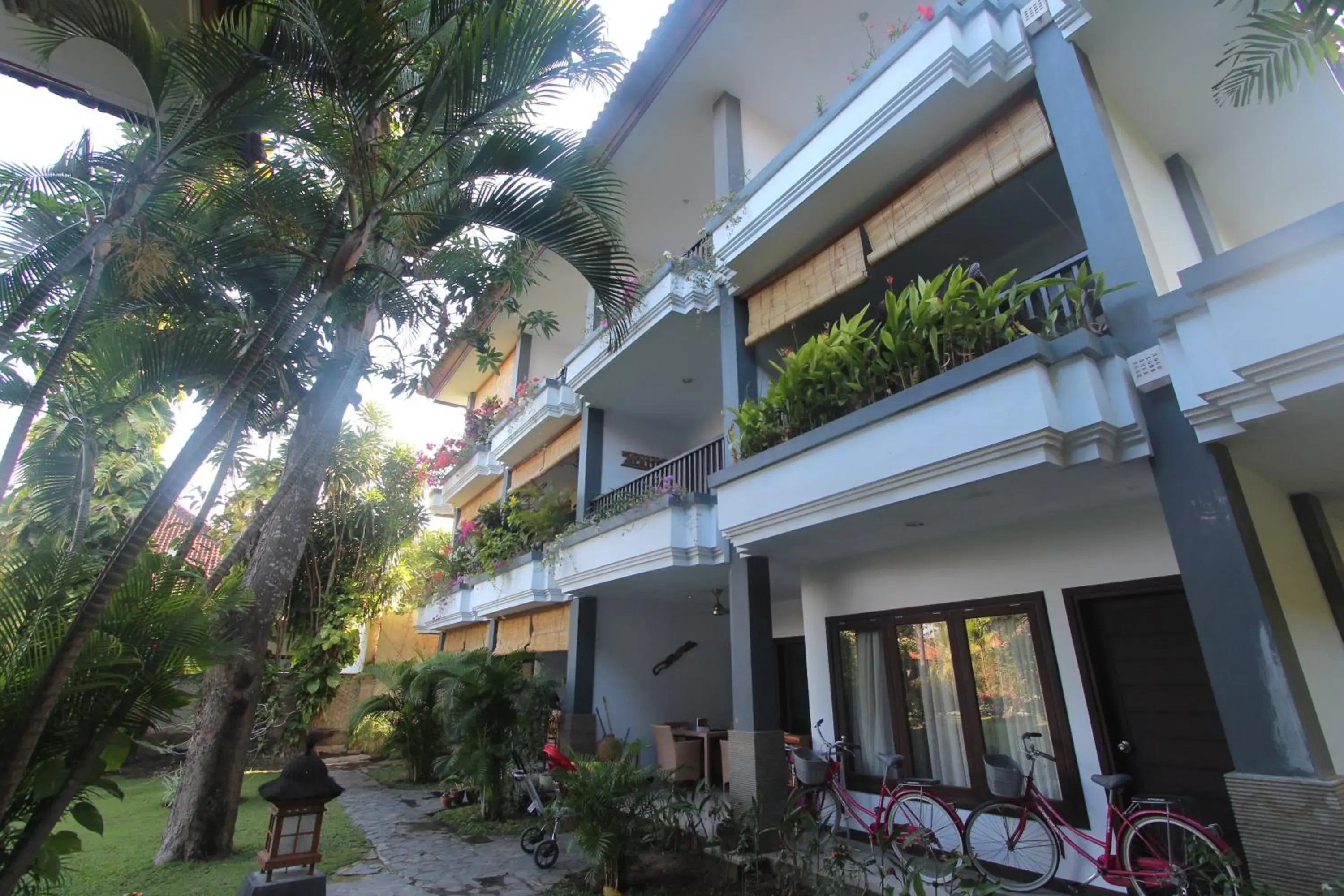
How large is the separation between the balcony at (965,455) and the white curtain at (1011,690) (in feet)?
3.12

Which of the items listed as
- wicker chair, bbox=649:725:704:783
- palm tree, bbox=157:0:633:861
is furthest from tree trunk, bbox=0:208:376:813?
wicker chair, bbox=649:725:704:783

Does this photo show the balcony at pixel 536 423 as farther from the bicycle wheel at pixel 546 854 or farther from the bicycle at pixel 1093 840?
the bicycle at pixel 1093 840

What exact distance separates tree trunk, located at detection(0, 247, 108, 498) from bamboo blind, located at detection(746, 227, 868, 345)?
5.53 m

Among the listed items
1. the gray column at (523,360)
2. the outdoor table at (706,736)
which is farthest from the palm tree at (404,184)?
the gray column at (523,360)

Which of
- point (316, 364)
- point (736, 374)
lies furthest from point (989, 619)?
point (316, 364)

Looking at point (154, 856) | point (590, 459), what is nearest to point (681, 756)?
point (590, 459)

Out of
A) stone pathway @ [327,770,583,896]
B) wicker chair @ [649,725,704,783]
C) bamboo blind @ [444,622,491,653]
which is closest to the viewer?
stone pathway @ [327,770,583,896]

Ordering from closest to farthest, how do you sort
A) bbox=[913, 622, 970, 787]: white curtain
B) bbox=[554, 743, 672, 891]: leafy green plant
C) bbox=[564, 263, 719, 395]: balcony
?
1. bbox=[554, 743, 672, 891]: leafy green plant
2. bbox=[913, 622, 970, 787]: white curtain
3. bbox=[564, 263, 719, 395]: balcony

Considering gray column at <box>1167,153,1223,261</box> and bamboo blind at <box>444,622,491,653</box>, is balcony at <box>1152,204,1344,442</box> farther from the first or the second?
bamboo blind at <box>444,622,491,653</box>

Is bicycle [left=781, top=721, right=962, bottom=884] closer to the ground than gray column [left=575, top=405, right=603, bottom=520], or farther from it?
closer to the ground

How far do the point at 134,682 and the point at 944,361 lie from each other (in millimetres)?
5002

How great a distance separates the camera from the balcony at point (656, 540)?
7.25m

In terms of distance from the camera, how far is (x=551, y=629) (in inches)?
419

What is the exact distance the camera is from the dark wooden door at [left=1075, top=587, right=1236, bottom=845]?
4.49 m
